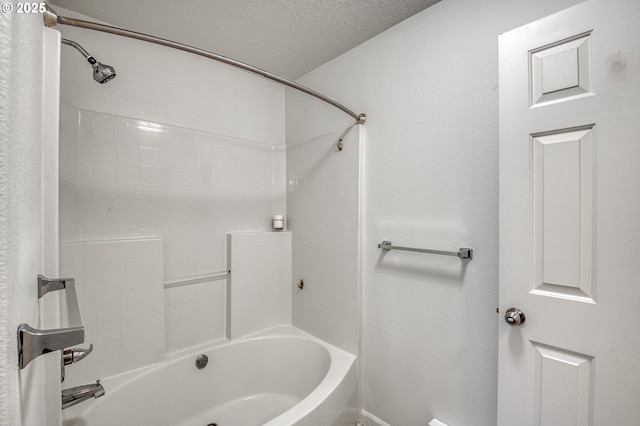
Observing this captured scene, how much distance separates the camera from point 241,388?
6.04ft

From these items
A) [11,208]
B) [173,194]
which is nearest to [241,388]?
[173,194]

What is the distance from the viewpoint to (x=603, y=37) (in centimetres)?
83

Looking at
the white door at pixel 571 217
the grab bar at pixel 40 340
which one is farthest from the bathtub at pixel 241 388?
the grab bar at pixel 40 340

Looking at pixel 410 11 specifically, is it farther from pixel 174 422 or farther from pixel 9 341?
pixel 174 422

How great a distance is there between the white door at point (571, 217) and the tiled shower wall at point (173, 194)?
1655 millimetres

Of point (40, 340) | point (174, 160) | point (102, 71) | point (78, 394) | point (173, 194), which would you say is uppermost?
point (102, 71)

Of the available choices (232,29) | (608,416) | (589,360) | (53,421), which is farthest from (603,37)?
(53,421)

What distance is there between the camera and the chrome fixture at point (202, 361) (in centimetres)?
169

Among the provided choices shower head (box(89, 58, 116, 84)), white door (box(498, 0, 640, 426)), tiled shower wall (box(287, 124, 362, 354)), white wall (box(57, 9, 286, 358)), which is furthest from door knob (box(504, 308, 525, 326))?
shower head (box(89, 58, 116, 84))

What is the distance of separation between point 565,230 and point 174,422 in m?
2.16

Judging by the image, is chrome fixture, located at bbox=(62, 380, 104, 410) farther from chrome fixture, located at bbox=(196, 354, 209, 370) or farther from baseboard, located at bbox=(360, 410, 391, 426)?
baseboard, located at bbox=(360, 410, 391, 426)

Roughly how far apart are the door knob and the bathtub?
97 centimetres

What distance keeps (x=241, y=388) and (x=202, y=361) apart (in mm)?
358

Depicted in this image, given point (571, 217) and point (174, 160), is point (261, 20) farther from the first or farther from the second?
point (571, 217)
